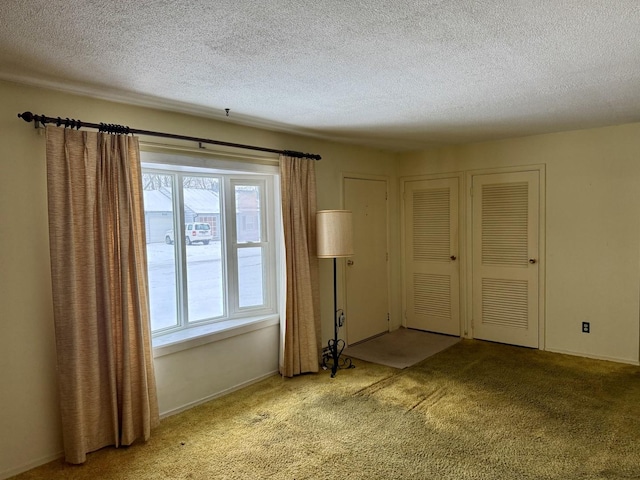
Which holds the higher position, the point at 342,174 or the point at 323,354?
the point at 342,174

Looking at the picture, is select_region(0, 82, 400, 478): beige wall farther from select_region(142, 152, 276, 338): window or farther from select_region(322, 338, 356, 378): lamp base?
select_region(322, 338, 356, 378): lamp base

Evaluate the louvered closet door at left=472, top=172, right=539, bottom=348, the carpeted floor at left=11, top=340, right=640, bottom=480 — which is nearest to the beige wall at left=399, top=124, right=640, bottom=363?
the louvered closet door at left=472, top=172, right=539, bottom=348

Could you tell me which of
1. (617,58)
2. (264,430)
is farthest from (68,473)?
(617,58)

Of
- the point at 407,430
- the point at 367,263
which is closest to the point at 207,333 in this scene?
the point at 407,430

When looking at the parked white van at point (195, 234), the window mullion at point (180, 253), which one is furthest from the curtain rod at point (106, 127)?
the parked white van at point (195, 234)

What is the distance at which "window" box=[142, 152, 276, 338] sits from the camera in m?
3.41

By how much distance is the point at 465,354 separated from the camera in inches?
174

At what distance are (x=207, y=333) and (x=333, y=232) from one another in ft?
4.42

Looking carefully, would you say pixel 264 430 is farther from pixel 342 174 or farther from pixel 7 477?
pixel 342 174

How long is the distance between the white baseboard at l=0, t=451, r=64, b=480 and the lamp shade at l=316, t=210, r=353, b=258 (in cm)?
234

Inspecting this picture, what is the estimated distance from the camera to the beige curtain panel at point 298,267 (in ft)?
12.5

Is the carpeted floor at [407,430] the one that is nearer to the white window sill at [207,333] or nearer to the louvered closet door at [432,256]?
the white window sill at [207,333]

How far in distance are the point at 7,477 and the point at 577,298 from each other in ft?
15.5

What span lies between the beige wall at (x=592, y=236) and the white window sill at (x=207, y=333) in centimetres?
290
